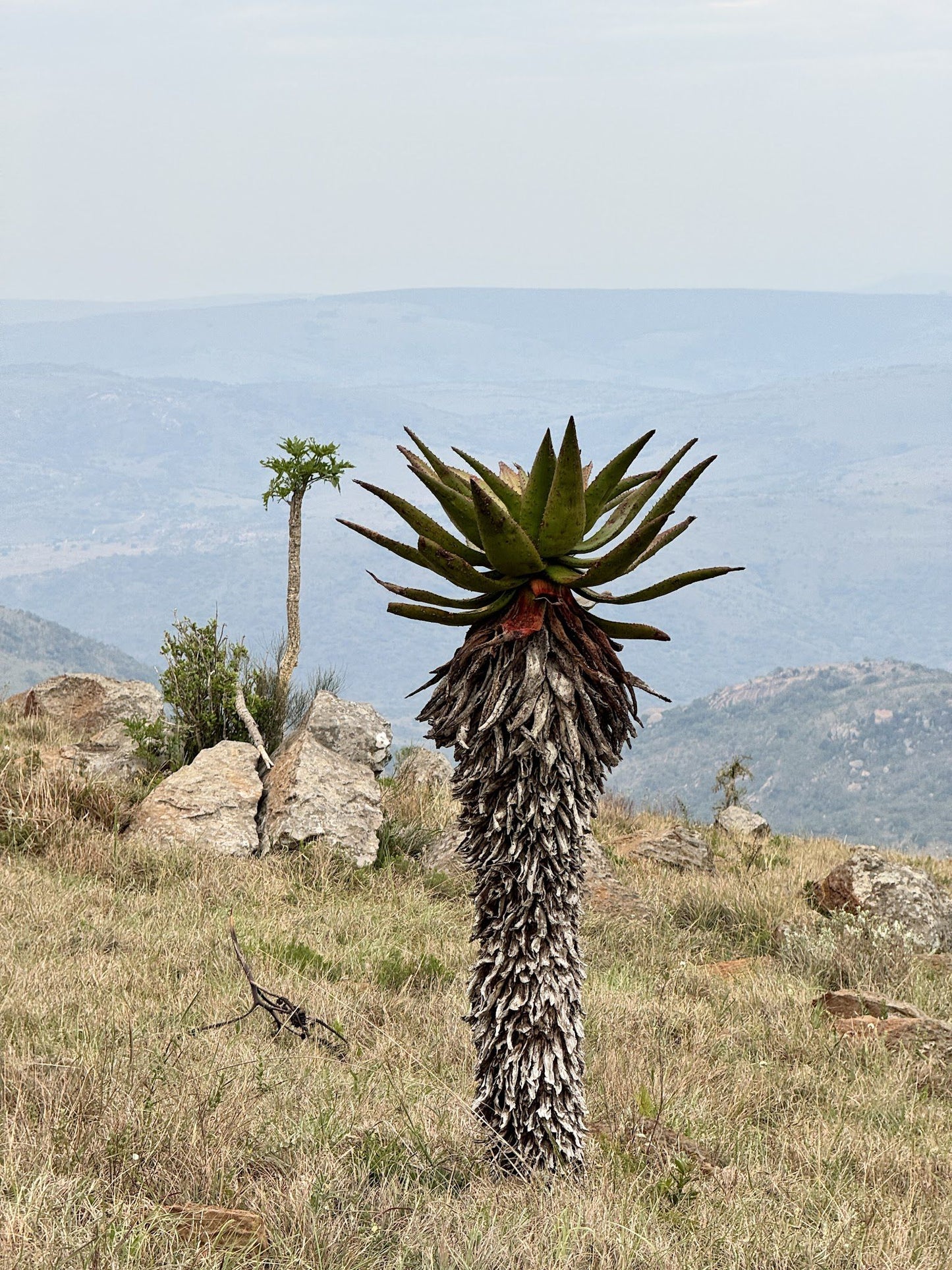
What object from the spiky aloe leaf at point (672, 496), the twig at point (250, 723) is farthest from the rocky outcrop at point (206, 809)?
the spiky aloe leaf at point (672, 496)

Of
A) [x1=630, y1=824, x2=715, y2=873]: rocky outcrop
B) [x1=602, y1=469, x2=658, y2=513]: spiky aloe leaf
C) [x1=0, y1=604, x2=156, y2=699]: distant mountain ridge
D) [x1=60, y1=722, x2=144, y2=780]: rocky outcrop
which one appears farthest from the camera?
[x1=0, y1=604, x2=156, y2=699]: distant mountain ridge

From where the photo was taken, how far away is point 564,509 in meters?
2.79

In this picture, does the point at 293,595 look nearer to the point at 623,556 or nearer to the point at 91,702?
the point at 91,702

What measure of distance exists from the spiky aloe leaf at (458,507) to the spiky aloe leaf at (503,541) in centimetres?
4

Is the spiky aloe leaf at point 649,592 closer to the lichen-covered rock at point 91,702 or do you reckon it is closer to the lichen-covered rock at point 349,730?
the lichen-covered rock at point 349,730

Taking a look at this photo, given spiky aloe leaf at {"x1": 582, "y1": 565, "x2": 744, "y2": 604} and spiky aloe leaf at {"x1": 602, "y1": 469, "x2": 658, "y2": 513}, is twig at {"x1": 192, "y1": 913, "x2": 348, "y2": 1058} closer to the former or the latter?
spiky aloe leaf at {"x1": 582, "y1": 565, "x2": 744, "y2": 604}

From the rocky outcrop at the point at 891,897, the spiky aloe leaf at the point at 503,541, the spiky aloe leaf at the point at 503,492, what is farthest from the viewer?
the rocky outcrop at the point at 891,897

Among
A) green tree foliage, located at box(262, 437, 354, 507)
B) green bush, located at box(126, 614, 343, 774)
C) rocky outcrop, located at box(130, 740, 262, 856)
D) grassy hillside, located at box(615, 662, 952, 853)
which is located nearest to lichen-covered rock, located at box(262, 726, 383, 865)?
rocky outcrop, located at box(130, 740, 262, 856)

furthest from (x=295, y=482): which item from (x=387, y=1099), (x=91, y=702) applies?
A: (x=387, y=1099)

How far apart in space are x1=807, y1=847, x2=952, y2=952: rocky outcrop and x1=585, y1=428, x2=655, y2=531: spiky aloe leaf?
6.52 meters

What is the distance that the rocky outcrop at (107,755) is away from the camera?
945 centimetres

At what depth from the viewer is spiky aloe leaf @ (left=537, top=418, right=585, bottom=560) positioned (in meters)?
2.68

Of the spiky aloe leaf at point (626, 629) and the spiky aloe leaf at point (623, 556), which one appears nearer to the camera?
the spiky aloe leaf at point (623, 556)

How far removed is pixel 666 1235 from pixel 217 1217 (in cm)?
115
